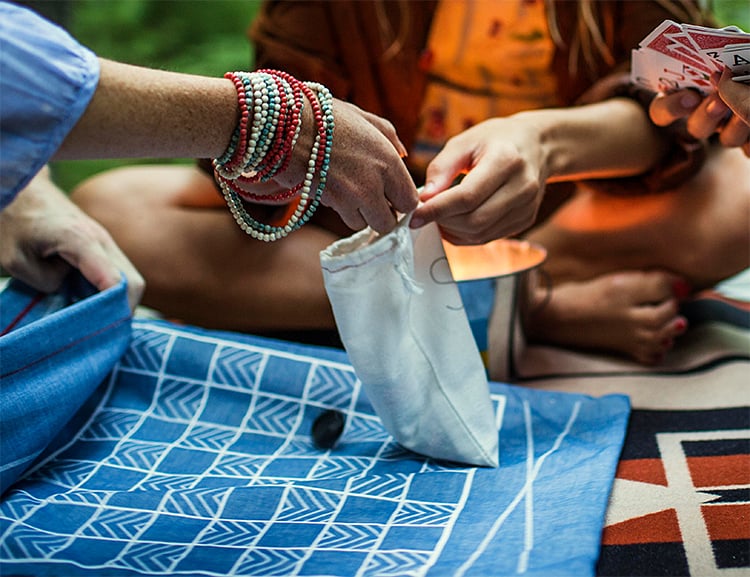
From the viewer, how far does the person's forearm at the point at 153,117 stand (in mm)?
610

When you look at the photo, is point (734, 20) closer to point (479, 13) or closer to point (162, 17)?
point (479, 13)

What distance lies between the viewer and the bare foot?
122 cm

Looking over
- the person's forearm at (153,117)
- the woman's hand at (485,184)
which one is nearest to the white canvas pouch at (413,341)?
the woman's hand at (485,184)

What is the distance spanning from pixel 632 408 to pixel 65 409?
662mm

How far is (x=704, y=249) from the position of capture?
1217 millimetres

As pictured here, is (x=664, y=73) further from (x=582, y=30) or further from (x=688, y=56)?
(x=582, y=30)

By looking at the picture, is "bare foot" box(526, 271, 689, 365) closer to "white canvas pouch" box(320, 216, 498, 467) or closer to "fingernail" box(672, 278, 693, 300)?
"fingernail" box(672, 278, 693, 300)

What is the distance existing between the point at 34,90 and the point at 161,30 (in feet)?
7.06

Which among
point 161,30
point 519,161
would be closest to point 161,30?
point 161,30

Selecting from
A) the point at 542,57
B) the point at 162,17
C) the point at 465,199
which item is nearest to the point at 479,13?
the point at 542,57

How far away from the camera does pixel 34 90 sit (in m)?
0.56

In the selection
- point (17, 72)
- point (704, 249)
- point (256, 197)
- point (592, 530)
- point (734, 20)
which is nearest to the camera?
point (17, 72)

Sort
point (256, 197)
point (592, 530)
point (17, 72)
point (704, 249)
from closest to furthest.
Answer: point (17, 72) → point (592, 530) → point (256, 197) → point (704, 249)

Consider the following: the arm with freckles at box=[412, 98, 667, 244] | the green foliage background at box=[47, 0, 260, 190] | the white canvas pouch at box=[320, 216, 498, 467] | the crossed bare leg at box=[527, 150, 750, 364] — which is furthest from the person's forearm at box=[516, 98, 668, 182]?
the green foliage background at box=[47, 0, 260, 190]
